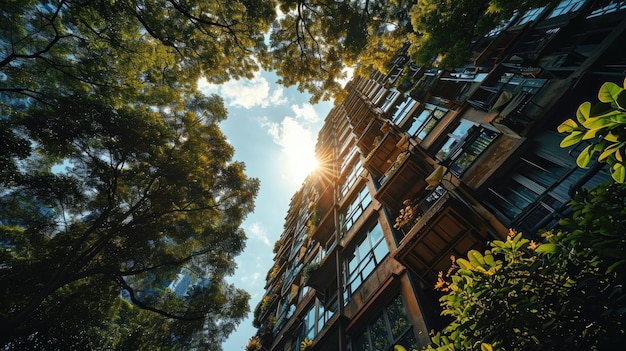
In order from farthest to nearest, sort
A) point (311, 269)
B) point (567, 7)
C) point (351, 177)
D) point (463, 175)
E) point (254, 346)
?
point (351, 177), point (254, 346), point (311, 269), point (567, 7), point (463, 175)

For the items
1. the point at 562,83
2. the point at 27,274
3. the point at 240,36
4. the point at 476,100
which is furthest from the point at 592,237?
the point at 27,274

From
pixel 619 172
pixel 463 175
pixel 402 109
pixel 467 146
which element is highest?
pixel 402 109

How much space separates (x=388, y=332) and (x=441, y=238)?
353 centimetres

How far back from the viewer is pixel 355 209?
15.6m

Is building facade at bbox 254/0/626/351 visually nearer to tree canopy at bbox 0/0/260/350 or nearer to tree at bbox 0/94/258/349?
tree at bbox 0/94/258/349

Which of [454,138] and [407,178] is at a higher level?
[454,138]

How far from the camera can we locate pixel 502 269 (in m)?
3.05

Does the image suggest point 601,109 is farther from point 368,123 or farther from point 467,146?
point 368,123

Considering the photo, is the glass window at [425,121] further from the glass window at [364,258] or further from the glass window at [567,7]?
the glass window at [364,258]

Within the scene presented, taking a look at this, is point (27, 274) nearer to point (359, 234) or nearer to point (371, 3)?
point (359, 234)

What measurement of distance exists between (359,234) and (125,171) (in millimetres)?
12625

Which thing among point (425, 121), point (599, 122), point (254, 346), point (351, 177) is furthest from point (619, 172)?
point (254, 346)

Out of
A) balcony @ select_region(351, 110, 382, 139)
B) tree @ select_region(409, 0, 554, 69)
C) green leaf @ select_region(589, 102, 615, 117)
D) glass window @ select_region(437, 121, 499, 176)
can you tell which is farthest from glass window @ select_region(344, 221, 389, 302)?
green leaf @ select_region(589, 102, 615, 117)

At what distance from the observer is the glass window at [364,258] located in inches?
425
